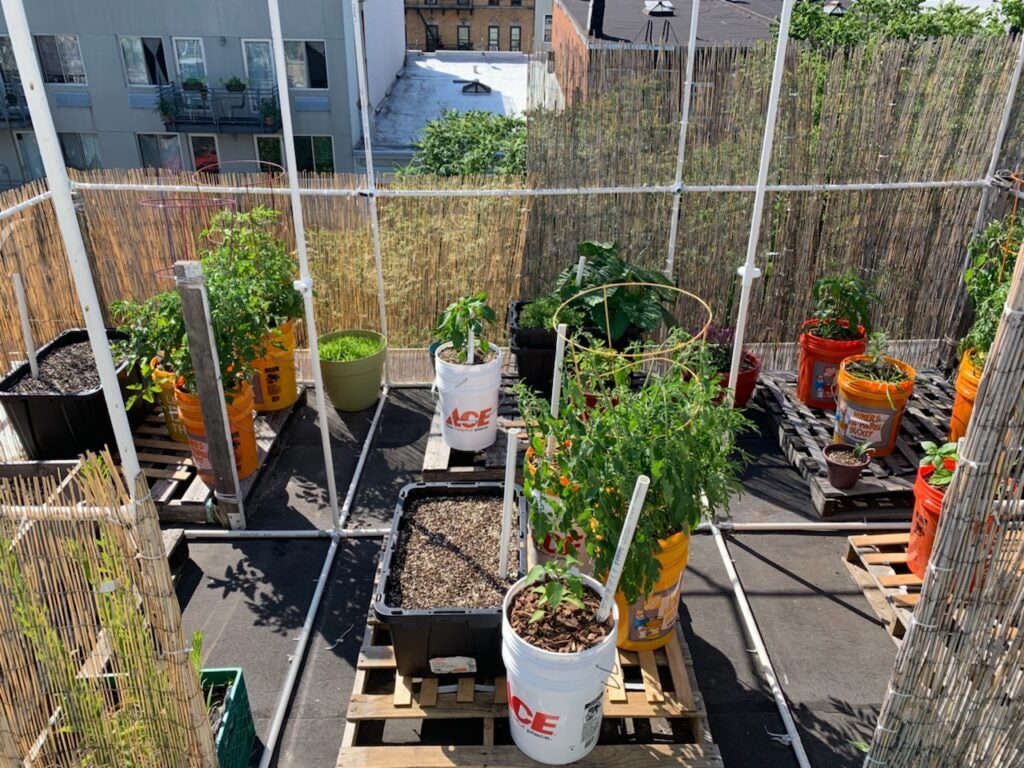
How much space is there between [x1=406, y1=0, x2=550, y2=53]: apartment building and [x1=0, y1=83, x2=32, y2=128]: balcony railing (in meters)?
23.4

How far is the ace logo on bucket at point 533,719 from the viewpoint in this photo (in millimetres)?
2846

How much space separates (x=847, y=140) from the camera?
18.7ft

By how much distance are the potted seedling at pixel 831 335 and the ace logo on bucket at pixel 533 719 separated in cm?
366

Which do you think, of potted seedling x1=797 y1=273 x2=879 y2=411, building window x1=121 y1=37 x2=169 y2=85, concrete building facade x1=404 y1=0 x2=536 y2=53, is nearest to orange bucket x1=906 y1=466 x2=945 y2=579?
potted seedling x1=797 y1=273 x2=879 y2=411

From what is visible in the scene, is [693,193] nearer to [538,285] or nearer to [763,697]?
[538,285]

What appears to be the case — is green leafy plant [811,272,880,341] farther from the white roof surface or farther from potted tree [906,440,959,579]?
Answer: the white roof surface

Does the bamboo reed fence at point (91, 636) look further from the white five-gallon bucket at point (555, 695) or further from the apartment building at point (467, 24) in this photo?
the apartment building at point (467, 24)

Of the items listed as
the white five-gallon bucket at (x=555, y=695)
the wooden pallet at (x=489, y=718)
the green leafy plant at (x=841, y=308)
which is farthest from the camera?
the green leafy plant at (x=841, y=308)

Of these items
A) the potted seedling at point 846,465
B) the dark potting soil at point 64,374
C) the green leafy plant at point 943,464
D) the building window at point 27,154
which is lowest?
the building window at point 27,154

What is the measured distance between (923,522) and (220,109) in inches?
752

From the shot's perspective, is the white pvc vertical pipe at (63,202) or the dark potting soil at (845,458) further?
the dark potting soil at (845,458)

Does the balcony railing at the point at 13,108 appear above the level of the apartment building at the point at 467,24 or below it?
below

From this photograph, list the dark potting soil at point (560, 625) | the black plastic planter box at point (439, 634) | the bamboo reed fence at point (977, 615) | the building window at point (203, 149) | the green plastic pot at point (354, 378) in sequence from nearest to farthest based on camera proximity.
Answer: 1. the bamboo reed fence at point (977, 615)
2. the dark potting soil at point (560, 625)
3. the black plastic planter box at point (439, 634)
4. the green plastic pot at point (354, 378)
5. the building window at point (203, 149)

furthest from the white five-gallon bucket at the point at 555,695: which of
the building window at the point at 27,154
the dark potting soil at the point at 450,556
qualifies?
the building window at the point at 27,154
